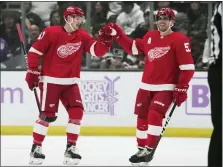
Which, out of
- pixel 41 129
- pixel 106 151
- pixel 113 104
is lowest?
pixel 106 151

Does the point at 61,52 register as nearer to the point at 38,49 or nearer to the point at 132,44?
the point at 38,49

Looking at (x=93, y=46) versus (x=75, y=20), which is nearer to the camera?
(x=75, y=20)

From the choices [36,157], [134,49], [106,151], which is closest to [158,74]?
[134,49]

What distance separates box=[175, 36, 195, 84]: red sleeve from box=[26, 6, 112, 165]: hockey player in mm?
318

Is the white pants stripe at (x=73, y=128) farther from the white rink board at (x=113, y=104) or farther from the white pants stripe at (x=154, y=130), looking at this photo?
the white rink board at (x=113, y=104)

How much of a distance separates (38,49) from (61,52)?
137mm

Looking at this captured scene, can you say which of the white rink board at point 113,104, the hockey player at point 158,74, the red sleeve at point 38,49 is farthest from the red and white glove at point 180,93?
the white rink board at point 113,104

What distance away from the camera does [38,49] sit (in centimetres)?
354

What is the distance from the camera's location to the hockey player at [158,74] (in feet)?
11.3

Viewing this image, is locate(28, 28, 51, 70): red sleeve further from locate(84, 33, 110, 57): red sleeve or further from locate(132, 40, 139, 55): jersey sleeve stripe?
locate(132, 40, 139, 55): jersey sleeve stripe

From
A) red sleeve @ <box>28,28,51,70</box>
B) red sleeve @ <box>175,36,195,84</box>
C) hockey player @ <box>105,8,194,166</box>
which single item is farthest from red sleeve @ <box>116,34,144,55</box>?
red sleeve @ <box>28,28,51,70</box>

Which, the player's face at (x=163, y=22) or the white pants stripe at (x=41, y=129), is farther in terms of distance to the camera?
the white pants stripe at (x=41, y=129)

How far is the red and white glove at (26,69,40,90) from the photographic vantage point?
11.4ft

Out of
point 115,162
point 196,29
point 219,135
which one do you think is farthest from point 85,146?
point 219,135
